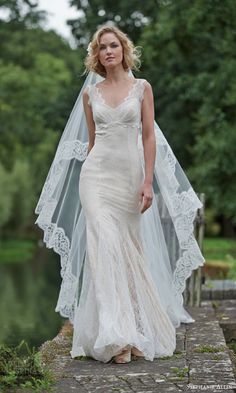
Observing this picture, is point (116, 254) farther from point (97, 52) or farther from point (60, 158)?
point (97, 52)

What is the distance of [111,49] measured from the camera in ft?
21.4

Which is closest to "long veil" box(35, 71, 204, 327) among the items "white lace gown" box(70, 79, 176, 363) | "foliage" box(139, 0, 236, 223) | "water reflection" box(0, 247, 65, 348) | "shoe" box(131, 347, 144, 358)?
"white lace gown" box(70, 79, 176, 363)

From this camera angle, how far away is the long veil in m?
7.23

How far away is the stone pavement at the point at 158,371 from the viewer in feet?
17.2

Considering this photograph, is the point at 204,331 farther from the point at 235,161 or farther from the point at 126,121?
the point at 235,161

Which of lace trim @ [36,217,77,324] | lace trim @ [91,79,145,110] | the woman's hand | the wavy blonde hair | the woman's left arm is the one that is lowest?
lace trim @ [36,217,77,324]

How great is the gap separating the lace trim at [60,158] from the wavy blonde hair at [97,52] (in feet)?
2.71

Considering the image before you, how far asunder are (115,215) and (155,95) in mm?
22339

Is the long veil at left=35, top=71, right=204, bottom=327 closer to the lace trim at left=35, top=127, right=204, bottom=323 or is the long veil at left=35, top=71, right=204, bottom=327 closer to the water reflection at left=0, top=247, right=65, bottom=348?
the lace trim at left=35, top=127, right=204, bottom=323

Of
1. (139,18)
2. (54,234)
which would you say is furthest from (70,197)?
(139,18)

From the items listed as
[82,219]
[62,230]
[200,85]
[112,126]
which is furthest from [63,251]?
[200,85]

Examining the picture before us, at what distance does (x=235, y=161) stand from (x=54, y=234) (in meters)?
14.4

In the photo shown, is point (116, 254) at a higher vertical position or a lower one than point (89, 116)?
lower

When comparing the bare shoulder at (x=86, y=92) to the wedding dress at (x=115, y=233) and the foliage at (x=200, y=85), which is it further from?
the foliage at (x=200, y=85)
